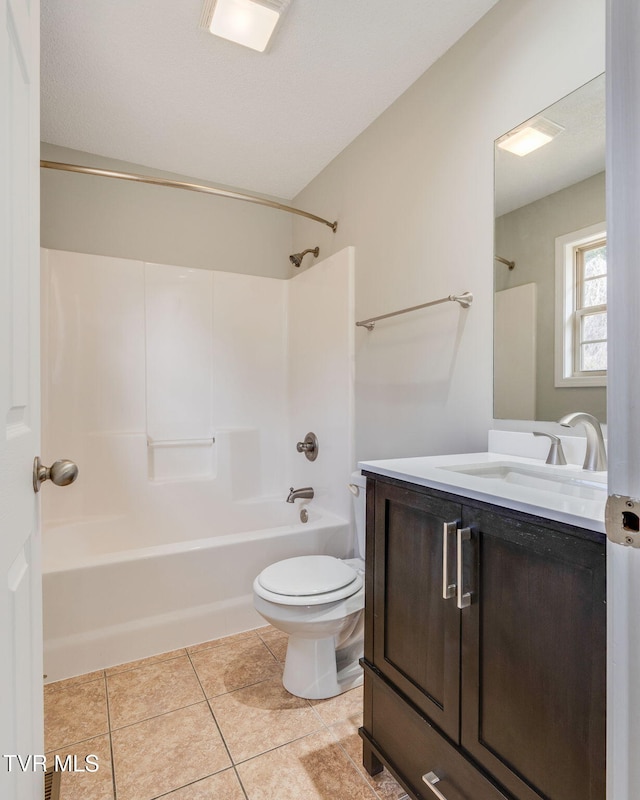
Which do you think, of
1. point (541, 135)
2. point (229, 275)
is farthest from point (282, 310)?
point (541, 135)

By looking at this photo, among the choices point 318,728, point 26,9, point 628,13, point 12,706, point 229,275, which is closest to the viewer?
point 628,13

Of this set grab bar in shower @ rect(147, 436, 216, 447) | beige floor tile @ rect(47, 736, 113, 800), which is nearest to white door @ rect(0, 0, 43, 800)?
beige floor tile @ rect(47, 736, 113, 800)

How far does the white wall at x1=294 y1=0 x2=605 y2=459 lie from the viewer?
4.61 ft

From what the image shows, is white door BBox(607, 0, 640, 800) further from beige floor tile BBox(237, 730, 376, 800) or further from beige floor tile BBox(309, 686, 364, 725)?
beige floor tile BBox(309, 686, 364, 725)

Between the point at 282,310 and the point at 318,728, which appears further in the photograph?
the point at 282,310

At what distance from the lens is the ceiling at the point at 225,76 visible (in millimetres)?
1595

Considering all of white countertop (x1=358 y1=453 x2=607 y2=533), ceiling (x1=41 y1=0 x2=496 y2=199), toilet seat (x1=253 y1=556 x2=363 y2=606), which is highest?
ceiling (x1=41 y1=0 x2=496 y2=199)

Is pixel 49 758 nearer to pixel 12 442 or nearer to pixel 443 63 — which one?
pixel 12 442

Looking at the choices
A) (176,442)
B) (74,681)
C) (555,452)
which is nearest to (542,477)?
(555,452)

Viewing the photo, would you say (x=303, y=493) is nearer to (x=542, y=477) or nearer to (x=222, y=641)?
(x=222, y=641)

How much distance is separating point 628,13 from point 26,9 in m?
1.01

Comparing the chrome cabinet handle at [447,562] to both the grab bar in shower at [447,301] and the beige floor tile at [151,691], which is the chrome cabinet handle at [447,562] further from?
the beige floor tile at [151,691]

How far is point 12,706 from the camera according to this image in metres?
0.69

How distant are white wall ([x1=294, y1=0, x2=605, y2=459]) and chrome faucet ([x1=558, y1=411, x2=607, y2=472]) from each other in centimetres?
40
